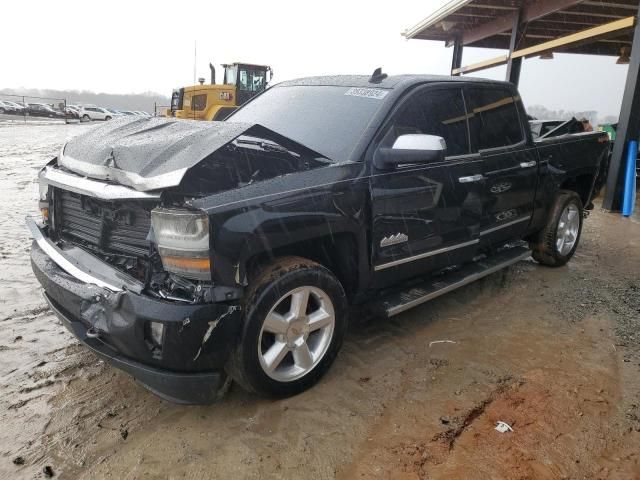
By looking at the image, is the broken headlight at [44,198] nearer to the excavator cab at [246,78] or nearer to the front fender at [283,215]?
the front fender at [283,215]

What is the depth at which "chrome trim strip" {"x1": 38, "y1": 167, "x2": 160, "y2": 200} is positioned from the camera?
2.37 m

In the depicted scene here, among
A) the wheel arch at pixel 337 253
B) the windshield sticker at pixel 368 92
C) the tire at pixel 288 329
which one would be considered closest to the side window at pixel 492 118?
the windshield sticker at pixel 368 92

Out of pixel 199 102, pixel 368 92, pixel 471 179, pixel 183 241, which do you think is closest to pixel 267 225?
pixel 183 241

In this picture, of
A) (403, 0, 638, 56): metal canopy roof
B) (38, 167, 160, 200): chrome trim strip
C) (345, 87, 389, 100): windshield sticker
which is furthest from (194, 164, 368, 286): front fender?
(403, 0, 638, 56): metal canopy roof

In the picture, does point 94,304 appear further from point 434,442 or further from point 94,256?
point 434,442

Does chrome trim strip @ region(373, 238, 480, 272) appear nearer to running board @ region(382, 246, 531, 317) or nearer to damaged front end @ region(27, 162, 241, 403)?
running board @ region(382, 246, 531, 317)

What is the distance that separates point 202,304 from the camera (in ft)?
7.24

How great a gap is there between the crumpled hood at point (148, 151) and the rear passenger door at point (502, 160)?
2036mm

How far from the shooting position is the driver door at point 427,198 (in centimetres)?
300

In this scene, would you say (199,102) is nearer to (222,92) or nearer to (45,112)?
(222,92)

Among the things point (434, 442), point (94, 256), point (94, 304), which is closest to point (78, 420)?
point (94, 304)

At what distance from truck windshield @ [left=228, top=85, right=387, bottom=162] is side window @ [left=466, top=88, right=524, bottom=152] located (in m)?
0.99

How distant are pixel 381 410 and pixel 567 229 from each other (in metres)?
3.62

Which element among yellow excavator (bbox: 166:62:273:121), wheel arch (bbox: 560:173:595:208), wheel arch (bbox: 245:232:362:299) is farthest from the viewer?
yellow excavator (bbox: 166:62:273:121)
